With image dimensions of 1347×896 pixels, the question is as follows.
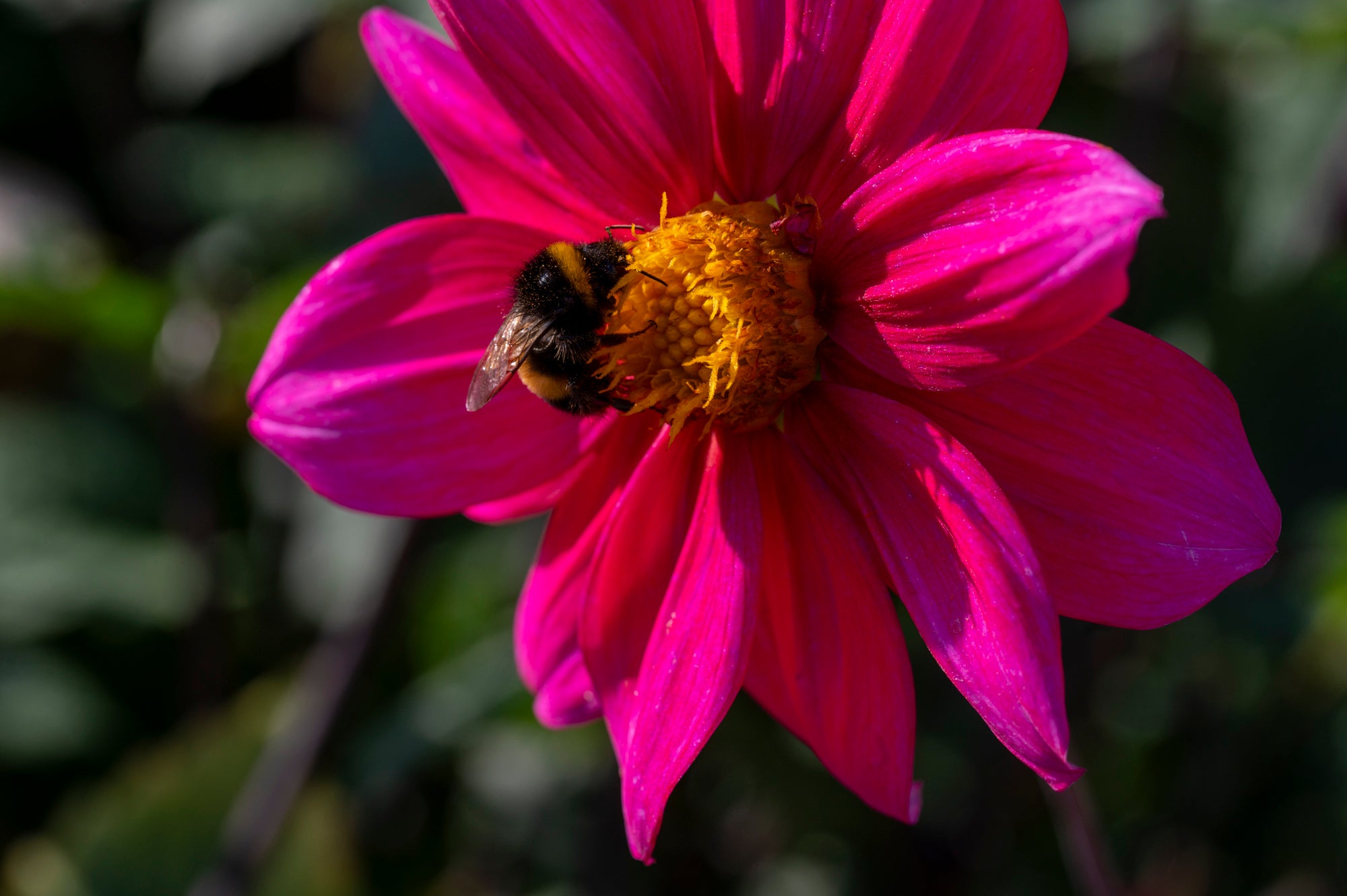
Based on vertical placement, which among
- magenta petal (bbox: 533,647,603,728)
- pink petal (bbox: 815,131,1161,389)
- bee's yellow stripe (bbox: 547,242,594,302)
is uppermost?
pink petal (bbox: 815,131,1161,389)

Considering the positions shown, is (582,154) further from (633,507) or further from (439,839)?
(439,839)

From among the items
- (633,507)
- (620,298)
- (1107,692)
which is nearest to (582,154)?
(620,298)

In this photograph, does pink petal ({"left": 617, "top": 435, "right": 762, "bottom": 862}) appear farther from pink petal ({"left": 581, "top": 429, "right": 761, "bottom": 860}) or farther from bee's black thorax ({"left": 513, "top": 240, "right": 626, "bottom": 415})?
bee's black thorax ({"left": 513, "top": 240, "right": 626, "bottom": 415})

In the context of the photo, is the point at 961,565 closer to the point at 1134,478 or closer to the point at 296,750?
the point at 1134,478

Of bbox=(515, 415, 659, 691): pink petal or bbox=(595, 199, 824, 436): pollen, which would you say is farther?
bbox=(515, 415, 659, 691): pink petal

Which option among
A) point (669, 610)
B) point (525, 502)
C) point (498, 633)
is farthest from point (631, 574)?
point (498, 633)

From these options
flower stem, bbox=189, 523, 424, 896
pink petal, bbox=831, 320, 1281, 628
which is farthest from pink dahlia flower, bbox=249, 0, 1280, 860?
flower stem, bbox=189, 523, 424, 896
